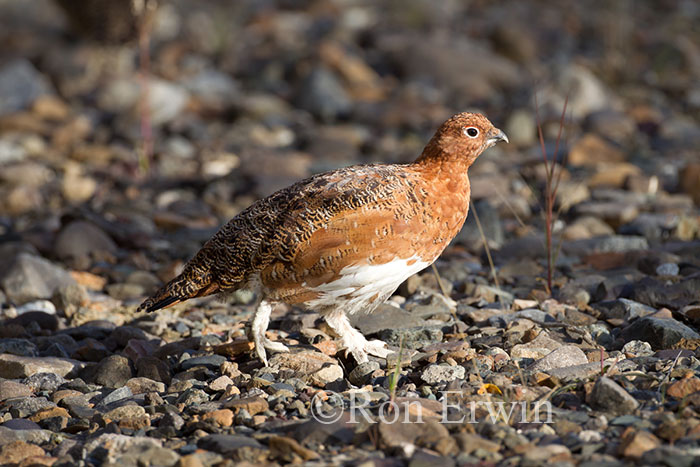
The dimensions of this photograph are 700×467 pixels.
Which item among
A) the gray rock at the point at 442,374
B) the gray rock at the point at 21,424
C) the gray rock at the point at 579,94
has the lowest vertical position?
the gray rock at the point at 442,374

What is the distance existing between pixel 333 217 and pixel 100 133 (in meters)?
9.01

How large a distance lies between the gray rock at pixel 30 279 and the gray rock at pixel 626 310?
4650mm

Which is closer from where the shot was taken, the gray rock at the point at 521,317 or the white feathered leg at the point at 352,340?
the white feathered leg at the point at 352,340

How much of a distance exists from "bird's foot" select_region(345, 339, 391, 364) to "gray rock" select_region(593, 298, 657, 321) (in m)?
1.69

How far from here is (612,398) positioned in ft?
14.8

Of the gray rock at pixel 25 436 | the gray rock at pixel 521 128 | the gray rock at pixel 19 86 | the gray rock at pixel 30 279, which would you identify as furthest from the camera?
the gray rock at pixel 19 86

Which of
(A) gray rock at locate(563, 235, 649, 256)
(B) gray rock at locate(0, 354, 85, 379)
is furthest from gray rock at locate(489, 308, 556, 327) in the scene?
(B) gray rock at locate(0, 354, 85, 379)

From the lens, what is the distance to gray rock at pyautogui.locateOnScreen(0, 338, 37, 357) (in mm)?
6246

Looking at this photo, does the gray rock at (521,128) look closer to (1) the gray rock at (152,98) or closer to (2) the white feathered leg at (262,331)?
(1) the gray rock at (152,98)

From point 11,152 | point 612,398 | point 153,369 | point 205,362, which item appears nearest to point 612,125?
point 11,152

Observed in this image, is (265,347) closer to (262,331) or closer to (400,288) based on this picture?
(262,331)

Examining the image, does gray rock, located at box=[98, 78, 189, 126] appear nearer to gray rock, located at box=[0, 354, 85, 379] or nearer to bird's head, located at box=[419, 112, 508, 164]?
Result: gray rock, located at box=[0, 354, 85, 379]

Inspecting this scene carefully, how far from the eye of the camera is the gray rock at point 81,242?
877 cm

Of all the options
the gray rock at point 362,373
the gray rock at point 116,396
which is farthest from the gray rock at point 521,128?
the gray rock at point 116,396
